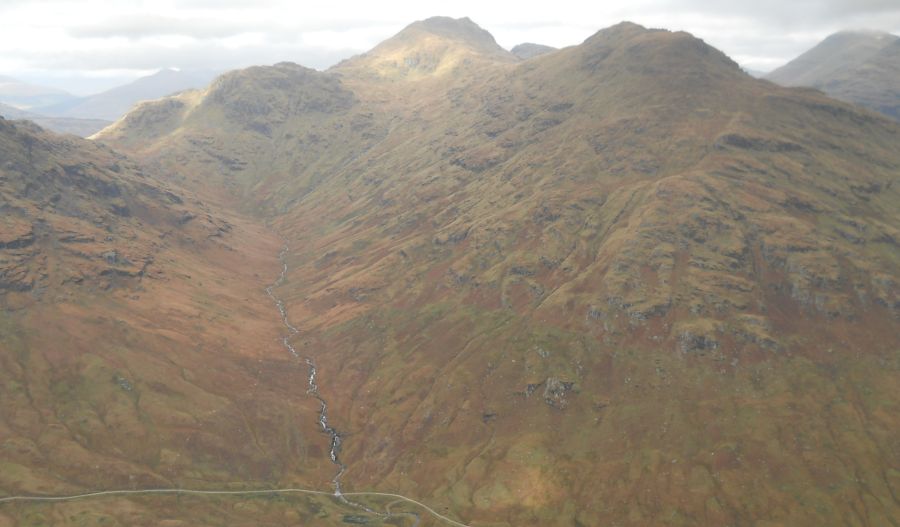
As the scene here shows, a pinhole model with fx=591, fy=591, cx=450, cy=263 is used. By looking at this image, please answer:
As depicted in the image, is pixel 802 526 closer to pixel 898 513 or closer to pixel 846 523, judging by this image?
pixel 846 523

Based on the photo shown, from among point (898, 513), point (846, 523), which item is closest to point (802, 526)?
point (846, 523)
